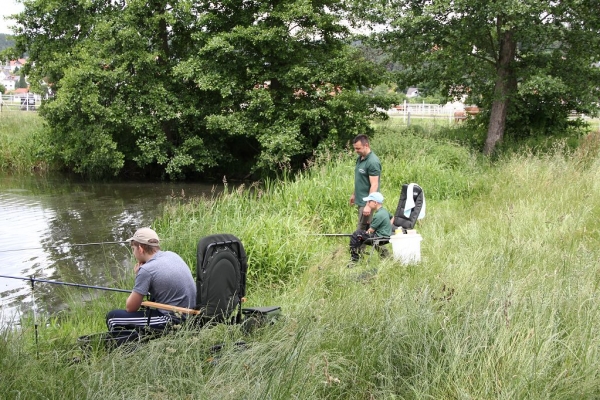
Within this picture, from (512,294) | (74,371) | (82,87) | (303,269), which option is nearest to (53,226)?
(82,87)

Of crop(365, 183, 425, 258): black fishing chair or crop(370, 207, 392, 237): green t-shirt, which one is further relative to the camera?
crop(365, 183, 425, 258): black fishing chair

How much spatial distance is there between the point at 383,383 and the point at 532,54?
46.1 feet

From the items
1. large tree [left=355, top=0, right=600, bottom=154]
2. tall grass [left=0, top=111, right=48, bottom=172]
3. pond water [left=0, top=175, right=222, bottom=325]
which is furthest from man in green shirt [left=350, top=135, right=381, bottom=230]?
tall grass [left=0, top=111, right=48, bottom=172]

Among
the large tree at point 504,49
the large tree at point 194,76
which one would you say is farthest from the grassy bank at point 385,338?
the large tree at point 194,76

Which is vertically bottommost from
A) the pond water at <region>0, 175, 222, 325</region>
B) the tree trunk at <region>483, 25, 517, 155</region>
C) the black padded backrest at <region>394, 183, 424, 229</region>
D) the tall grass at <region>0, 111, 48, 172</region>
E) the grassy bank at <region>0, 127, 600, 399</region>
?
the pond water at <region>0, 175, 222, 325</region>

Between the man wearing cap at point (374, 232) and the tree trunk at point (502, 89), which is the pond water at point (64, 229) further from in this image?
the tree trunk at point (502, 89)

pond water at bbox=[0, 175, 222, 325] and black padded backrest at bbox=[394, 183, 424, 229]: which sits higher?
black padded backrest at bbox=[394, 183, 424, 229]

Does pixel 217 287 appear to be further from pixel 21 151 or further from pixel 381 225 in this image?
pixel 21 151

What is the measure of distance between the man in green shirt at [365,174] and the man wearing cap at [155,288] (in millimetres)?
3052

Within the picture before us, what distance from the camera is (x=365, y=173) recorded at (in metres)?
8.06

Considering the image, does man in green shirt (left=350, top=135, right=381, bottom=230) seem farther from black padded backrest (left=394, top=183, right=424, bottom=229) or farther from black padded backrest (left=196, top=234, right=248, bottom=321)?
black padded backrest (left=196, top=234, right=248, bottom=321)

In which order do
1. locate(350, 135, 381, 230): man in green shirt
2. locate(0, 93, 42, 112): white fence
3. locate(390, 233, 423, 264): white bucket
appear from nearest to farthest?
locate(390, 233, 423, 264): white bucket < locate(350, 135, 381, 230): man in green shirt < locate(0, 93, 42, 112): white fence

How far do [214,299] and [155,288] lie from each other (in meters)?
0.49

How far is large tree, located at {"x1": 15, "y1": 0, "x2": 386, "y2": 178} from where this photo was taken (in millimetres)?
17719
